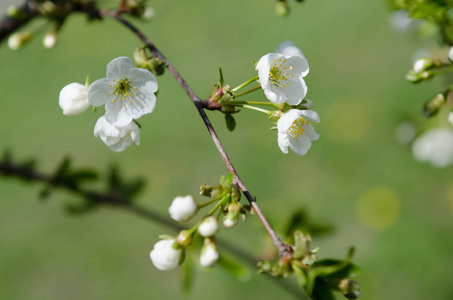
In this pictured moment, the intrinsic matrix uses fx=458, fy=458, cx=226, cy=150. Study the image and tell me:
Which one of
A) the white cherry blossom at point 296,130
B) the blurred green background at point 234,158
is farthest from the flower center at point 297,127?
the blurred green background at point 234,158

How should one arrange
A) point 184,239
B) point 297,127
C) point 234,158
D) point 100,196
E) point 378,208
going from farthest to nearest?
point 234,158 → point 378,208 → point 100,196 → point 297,127 → point 184,239

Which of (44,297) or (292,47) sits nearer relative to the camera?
(292,47)

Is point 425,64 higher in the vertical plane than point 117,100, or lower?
lower

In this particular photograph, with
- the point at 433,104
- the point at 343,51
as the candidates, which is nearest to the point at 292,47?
the point at 433,104

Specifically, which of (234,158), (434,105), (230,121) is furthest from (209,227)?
(234,158)

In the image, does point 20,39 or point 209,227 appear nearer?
point 209,227

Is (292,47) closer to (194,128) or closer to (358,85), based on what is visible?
(194,128)

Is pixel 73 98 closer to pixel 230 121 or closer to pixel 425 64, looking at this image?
pixel 230 121
